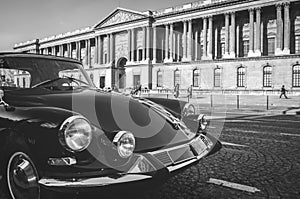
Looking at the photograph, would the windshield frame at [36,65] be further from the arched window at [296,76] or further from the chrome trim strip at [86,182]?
the arched window at [296,76]

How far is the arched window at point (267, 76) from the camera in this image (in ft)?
138

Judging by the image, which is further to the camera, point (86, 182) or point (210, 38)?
point (210, 38)

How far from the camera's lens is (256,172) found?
4.08 m

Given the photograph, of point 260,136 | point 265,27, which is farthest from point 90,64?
point 260,136

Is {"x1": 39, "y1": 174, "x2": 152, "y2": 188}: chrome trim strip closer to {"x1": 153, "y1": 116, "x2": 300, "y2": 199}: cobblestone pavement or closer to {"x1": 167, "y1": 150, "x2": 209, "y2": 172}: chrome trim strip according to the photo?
{"x1": 167, "y1": 150, "x2": 209, "y2": 172}: chrome trim strip

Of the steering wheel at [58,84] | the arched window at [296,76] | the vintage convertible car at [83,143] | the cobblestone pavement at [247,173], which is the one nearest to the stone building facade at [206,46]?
the arched window at [296,76]

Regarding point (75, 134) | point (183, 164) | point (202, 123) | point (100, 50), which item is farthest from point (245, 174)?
point (100, 50)

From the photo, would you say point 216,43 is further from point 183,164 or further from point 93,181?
point 93,181

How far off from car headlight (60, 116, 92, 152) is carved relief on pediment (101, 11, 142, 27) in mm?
56437

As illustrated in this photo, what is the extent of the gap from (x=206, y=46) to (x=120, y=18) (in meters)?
21.4

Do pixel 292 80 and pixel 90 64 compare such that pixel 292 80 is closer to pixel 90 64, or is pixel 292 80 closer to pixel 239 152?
pixel 239 152

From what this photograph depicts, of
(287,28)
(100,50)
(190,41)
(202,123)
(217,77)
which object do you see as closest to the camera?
(202,123)

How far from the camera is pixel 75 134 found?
2443 mm

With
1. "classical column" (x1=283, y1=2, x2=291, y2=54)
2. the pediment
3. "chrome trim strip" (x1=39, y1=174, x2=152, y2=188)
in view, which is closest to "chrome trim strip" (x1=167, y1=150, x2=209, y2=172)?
"chrome trim strip" (x1=39, y1=174, x2=152, y2=188)
